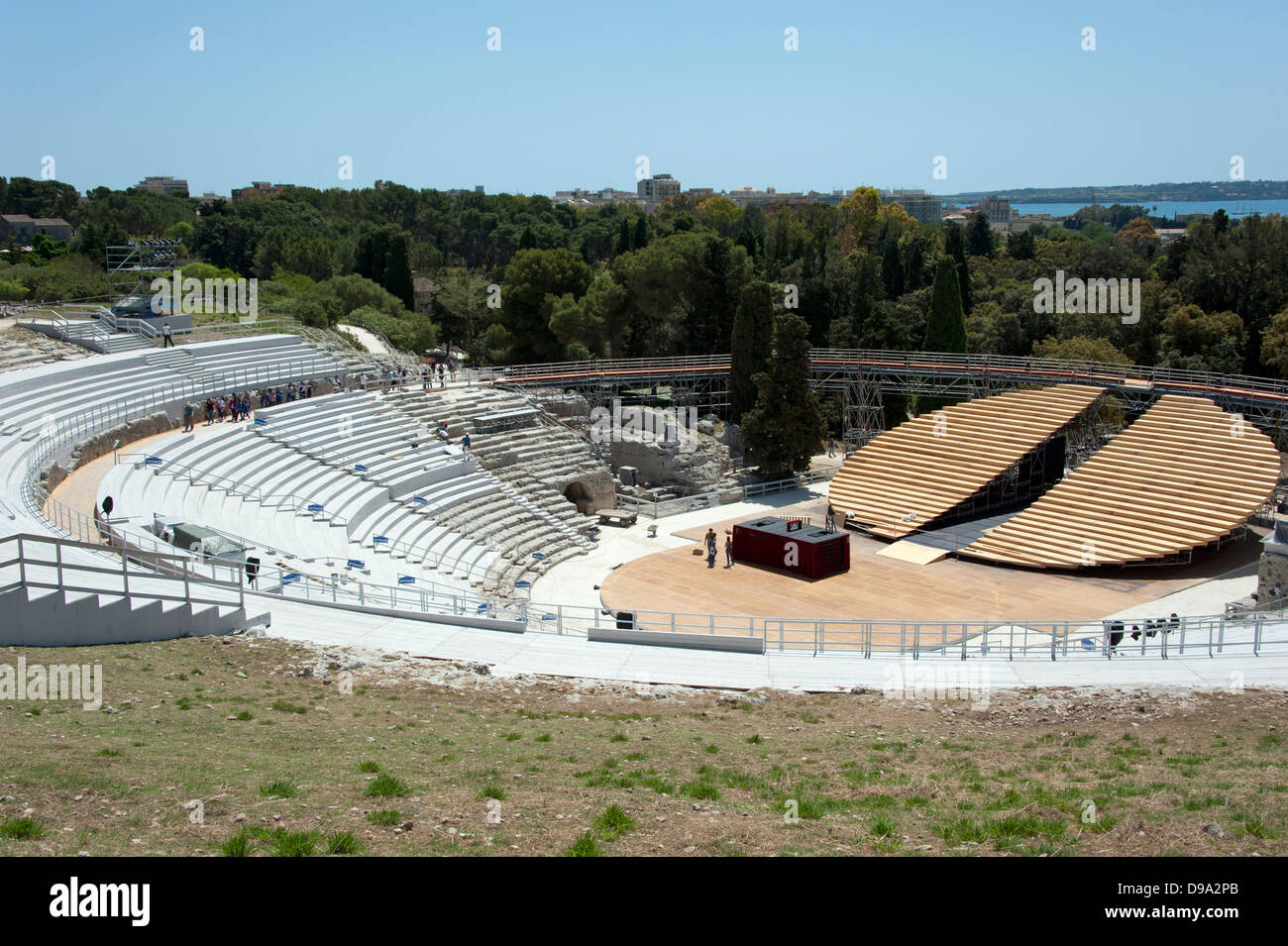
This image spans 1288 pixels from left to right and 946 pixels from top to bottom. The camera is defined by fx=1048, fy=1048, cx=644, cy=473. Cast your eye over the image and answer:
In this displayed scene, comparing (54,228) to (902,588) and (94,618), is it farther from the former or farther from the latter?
(94,618)

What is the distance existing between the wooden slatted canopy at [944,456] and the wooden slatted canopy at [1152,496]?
99.3 inches

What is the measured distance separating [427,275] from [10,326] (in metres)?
62.2

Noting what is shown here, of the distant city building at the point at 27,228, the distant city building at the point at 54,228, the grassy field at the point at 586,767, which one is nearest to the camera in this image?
the grassy field at the point at 586,767

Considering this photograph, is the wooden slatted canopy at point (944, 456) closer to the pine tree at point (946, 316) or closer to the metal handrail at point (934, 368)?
the metal handrail at point (934, 368)

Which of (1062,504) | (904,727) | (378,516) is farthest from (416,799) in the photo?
(1062,504)

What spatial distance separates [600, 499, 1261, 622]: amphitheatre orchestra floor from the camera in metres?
28.3

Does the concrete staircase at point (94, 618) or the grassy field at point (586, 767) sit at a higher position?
the concrete staircase at point (94, 618)

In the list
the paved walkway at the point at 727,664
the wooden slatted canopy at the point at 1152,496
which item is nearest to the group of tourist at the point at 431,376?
the wooden slatted canopy at the point at 1152,496

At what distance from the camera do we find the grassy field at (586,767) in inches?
379

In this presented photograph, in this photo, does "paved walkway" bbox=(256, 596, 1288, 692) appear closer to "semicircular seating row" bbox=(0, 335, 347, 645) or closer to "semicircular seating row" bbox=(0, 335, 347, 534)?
"semicircular seating row" bbox=(0, 335, 347, 645)

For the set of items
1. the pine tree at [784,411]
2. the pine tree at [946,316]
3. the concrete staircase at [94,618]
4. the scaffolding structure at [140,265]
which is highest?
the scaffolding structure at [140,265]

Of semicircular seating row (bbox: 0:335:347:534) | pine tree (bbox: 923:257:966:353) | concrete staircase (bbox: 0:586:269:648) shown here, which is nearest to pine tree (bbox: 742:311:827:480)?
pine tree (bbox: 923:257:966:353)

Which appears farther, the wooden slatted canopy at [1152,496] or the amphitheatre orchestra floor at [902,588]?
the wooden slatted canopy at [1152,496]

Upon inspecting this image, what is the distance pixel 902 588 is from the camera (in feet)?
100
